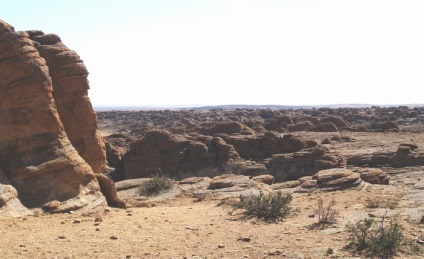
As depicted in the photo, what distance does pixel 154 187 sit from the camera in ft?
63.2

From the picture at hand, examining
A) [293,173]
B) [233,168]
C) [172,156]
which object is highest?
[172,156]

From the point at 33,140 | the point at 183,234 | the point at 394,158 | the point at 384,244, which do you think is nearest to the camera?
the point at 384,244

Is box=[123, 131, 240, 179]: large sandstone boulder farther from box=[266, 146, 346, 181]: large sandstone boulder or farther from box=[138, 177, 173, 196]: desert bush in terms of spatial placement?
box=[138, 177, 173, 196]: desert bush

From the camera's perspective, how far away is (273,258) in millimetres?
8094

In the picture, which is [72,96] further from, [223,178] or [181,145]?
A: [181,145]

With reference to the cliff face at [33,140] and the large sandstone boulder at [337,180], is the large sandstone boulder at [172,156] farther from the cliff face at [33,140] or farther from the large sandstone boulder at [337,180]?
the cliff face at [33,140]

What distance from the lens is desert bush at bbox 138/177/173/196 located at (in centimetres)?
1910

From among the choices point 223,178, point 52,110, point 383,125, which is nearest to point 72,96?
point 52,110

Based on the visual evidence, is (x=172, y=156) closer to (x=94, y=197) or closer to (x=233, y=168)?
(x=233, y=168)

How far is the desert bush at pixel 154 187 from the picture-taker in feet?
62.7

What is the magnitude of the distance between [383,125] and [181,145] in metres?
30.5

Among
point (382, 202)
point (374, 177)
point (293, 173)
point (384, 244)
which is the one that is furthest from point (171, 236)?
point (293, 173)

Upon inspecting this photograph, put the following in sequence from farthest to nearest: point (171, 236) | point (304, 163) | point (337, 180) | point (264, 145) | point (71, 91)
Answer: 1. point (264, 145)
2. point (304, 163)
3. point (337, 180)
4. point (71, 91)
5. point (171, 236)

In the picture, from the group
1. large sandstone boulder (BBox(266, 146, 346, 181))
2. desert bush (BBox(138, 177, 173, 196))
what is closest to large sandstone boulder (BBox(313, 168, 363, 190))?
desert bush (BBox(138, 177, 173, 196))
